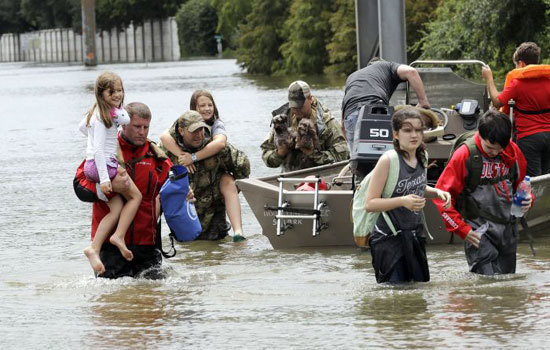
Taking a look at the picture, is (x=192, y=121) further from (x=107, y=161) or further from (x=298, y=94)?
(x=107, y=161)

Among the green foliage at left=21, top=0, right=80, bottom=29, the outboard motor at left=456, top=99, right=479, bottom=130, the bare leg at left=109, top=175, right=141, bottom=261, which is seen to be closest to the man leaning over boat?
the outboard motor at left=456, top=99, right=479, bottom=130

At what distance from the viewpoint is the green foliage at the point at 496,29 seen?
3378cm

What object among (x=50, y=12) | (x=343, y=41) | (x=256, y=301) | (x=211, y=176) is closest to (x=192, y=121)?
(x=211, y=176)

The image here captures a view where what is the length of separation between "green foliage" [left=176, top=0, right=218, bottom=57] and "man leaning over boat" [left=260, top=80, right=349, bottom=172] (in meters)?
121

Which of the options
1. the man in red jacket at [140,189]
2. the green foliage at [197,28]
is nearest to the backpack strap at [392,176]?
the man in red jacket at [140,189]

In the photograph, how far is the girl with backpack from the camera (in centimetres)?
856

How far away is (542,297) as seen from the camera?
9078 mm

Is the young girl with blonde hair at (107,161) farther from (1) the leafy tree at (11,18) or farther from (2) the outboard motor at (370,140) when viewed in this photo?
(1) the leafy tree at (11,18)

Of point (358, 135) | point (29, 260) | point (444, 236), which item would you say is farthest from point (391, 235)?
point (29, 260)

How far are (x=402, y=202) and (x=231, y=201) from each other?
4.61m

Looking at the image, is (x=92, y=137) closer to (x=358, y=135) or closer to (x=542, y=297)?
(x=358, y=135)

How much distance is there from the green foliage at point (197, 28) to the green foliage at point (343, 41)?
241ft

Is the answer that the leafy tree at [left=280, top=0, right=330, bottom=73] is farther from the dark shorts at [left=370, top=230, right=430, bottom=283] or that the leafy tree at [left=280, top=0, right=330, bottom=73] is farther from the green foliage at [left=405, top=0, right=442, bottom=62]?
the dark shorts at [left=370, top=230, right=430, bottom=283]

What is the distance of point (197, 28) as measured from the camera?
454ft
